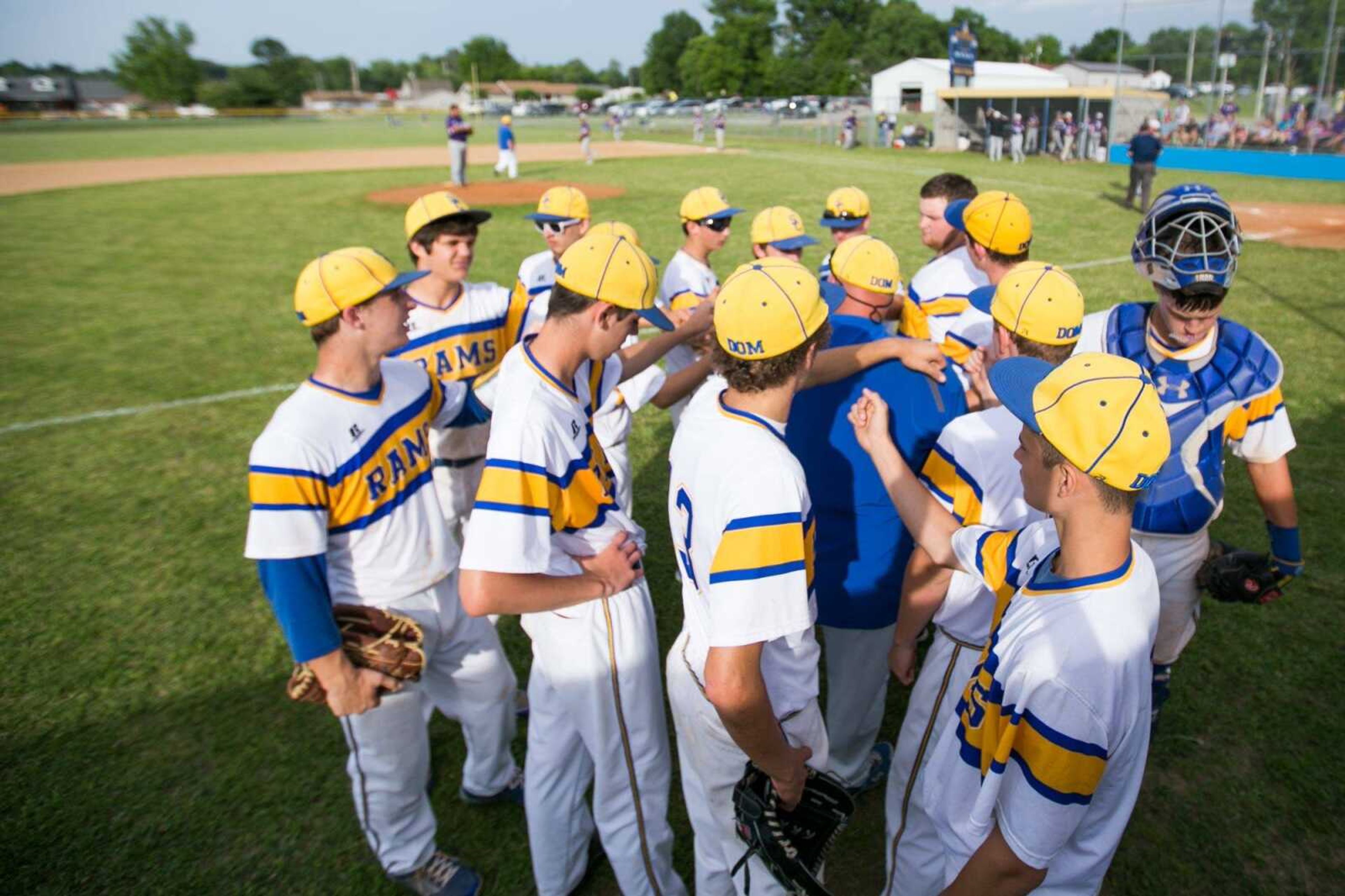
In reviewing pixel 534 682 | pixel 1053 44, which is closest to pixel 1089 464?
pixel 534 682

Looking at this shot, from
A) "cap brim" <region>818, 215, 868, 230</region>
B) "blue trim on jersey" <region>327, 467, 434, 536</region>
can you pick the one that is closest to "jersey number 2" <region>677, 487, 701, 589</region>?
"blue trim on jersey" <region>327, 467, 434, 536</region>

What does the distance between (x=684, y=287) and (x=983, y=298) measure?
7.56ft

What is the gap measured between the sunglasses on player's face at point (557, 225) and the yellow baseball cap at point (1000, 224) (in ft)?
9.43

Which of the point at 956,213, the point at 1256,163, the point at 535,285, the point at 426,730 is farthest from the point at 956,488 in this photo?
the point at 1256,163

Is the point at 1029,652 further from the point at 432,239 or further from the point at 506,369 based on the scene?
the point at 432,239

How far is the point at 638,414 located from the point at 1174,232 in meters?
6.27

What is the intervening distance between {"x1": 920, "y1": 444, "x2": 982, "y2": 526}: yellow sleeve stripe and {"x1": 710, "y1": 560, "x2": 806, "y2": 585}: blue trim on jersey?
101 centimetres

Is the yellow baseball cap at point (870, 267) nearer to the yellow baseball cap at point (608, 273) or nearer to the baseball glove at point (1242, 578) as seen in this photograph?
the yellow baseball cap at point (608, 273)

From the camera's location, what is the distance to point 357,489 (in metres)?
3.10

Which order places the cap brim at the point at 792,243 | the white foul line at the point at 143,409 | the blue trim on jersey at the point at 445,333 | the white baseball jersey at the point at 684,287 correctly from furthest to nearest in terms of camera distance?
1. the white foul line at the point at 143,409
2. the white baseball jersey at the point at 684,287
3. the cap brim at the point at 792,243
4. the blue trim on jersey at the point at 445,333

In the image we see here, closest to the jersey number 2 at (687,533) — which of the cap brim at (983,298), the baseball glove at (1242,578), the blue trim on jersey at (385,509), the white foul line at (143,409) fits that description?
the blue trim on jersey at (385,509)

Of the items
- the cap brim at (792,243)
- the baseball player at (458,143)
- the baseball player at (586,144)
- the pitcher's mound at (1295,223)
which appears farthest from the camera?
the baseball player at (586,144)

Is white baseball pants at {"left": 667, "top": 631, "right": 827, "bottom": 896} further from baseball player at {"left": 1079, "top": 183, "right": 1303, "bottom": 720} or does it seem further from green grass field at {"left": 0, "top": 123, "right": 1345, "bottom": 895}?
baseball player at {"left": 1079, "top": 183, "right": 1303, "bottom": 720}

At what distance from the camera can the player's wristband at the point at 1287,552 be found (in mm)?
3512
